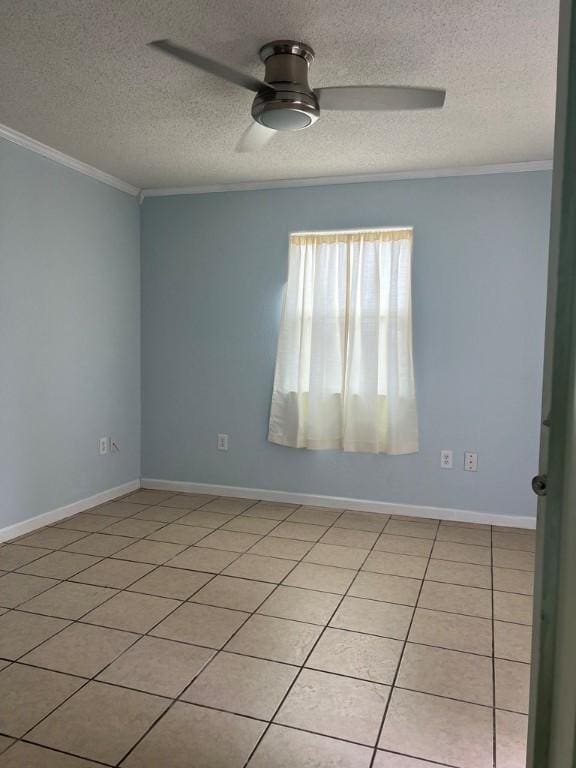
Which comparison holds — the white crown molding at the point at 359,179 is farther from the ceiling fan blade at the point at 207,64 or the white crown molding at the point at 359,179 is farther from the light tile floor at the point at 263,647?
the light tile floor at the point at 263,647

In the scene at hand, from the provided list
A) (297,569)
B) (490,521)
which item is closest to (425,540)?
(490,521)

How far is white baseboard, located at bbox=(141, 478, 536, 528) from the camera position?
12.4ft

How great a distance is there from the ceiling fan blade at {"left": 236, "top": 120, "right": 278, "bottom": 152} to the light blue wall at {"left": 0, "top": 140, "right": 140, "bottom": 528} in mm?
1458

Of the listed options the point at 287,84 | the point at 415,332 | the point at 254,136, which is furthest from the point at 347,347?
the point at 287,84

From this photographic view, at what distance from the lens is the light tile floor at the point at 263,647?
166 cm

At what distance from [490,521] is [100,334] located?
2.93m

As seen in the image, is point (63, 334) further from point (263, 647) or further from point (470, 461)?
point (470, 461)

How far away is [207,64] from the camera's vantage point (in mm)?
1962

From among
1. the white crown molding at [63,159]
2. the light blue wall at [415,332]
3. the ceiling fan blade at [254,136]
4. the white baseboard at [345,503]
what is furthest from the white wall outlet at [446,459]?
the white crown molding at [63,159]

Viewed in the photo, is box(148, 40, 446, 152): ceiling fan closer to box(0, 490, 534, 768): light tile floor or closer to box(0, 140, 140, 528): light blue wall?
box(0, 140, 140, 528): light blue wall

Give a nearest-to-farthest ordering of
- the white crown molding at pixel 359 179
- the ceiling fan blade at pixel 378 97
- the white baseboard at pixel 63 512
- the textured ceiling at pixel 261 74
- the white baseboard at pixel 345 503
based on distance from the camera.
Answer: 1. the textured ceiling at pixel 261 74
2. the ceiling fan blade at pixel 378 97
3. the white baseboard at pixel 63 512
4. the white crown molding at pixel 359 179
5. the white baseboard at pixel 345 503

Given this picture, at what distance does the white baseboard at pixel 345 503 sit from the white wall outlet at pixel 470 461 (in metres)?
0.28

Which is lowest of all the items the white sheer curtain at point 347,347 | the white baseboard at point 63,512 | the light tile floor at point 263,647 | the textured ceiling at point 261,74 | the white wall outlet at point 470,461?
the light tile floor at point 263,647

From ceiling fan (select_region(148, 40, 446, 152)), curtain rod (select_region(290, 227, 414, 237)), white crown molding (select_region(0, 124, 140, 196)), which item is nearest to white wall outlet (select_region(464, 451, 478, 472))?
curtain rod (select_region(290, 227, 414, 237))
